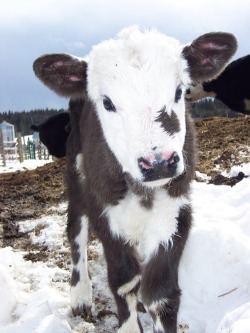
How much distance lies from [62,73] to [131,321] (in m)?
2.06

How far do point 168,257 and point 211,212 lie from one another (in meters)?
1.84

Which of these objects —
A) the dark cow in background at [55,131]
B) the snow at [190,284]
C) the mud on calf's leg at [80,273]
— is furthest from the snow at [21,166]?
the mud on calf's leg at [80,273]

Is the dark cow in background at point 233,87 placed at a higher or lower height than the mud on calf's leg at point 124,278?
A: higher

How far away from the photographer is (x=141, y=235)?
12.0 feet

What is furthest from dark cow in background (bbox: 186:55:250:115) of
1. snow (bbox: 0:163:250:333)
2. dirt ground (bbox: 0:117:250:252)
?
snow (bbox: 0:163:250:333)

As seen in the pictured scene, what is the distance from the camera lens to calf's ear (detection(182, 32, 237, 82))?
373 centimetres

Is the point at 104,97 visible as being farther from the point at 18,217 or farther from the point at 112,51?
the point at 18,217

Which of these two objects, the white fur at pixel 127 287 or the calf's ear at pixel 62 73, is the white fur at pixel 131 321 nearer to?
the white fur at pixel 127 287

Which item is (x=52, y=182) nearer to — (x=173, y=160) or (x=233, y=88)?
(x=233, y=88)

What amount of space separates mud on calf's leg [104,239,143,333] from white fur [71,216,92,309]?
701mm

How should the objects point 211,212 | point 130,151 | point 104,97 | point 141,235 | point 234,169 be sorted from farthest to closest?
point 234,169, point 211,212, point 141,235, point 104,97, point 130,151

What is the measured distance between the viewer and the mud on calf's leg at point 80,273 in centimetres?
440

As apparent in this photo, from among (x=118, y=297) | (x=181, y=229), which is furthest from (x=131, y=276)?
(x=181, y=229)

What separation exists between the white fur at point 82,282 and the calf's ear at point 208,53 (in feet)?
6.35
